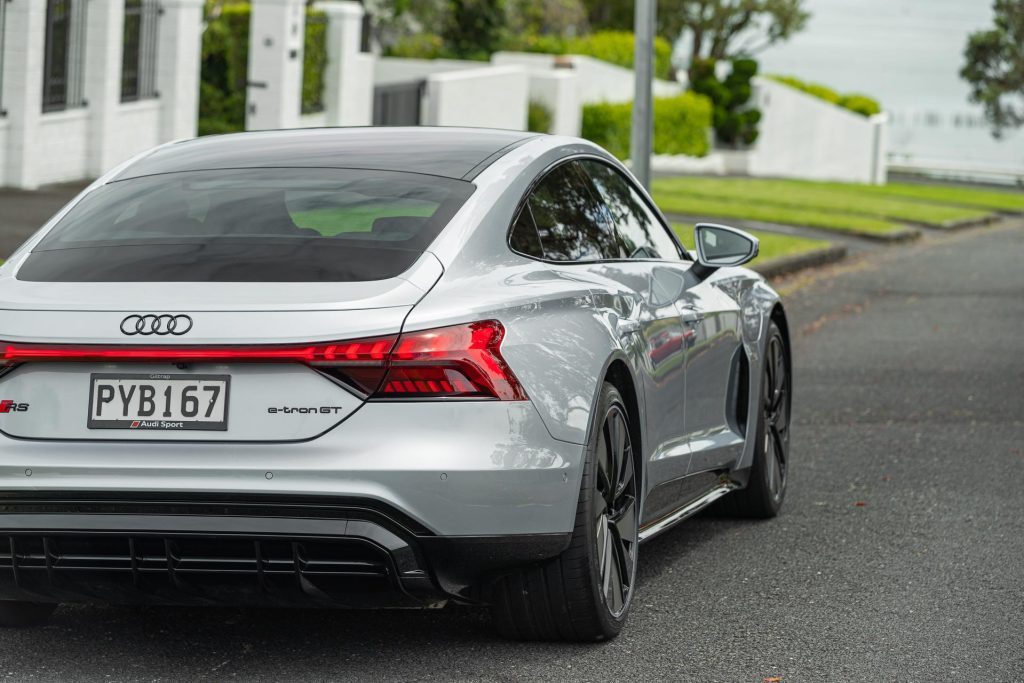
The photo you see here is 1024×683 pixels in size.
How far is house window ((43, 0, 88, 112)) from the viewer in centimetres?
1847

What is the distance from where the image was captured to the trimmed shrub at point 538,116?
35344 millimetres

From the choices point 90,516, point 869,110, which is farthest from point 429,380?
point 869,110

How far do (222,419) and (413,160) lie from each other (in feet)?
4.25

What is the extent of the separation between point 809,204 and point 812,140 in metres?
29.6

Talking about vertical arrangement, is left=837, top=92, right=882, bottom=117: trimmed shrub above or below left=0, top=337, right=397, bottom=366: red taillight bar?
below

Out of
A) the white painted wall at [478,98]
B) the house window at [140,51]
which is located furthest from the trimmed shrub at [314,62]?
the house window at [140,51]

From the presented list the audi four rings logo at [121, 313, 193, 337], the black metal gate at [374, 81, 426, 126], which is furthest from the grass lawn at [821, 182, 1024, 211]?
the audi four rings logo at [121, 313, 193, 337]

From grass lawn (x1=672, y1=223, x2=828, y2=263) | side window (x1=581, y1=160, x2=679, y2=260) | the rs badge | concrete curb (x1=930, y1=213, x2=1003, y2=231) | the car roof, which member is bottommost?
concrete curb (x1=930, y1=213, x2=1003, y2=231)

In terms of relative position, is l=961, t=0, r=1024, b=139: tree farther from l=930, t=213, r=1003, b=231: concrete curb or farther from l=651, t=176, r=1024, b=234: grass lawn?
l=930, t=213, r=1003, b=231: concrete curb

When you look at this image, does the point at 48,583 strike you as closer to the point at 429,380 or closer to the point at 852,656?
the point at 429,380

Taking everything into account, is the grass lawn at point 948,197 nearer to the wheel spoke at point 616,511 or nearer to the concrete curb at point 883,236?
the concrete curb at point 883,236

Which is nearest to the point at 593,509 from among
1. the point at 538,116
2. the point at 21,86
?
the point at 21,86

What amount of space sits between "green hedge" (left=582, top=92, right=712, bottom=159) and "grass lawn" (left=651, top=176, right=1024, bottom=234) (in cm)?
413

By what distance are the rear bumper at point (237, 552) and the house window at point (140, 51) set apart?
1656cm
